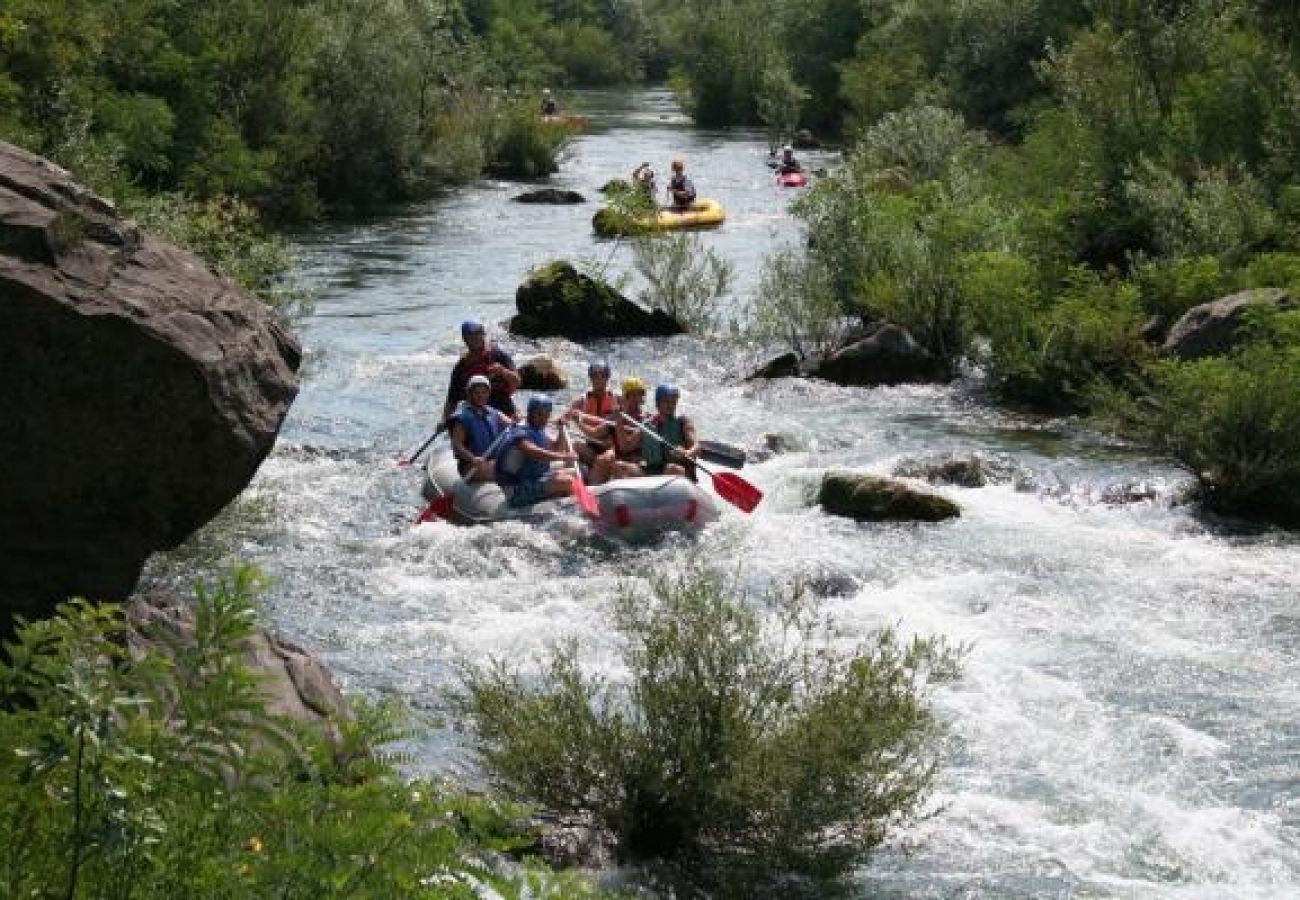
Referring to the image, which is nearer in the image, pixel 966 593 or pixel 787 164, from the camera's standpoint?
pixel 966 593

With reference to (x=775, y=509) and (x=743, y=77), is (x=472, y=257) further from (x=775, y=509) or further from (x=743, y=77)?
(x=743, y=77)

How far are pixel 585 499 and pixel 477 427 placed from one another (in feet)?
4.48

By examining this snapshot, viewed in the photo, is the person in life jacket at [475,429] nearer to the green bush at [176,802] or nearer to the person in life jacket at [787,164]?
the green bush at [176,802]

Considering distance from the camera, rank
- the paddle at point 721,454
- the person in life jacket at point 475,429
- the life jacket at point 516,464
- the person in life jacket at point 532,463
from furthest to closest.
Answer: the paddle at point 721,454 → the person in life jacket at point 475,429 → the life jacket at point 516,464 → the person in life jacket at point 532,463

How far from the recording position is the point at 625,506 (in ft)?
43.6

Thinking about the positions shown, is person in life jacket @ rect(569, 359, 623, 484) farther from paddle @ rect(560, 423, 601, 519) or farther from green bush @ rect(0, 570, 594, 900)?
green bush @ rect(0, 570, 594, 900)

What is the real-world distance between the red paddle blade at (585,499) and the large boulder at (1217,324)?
18.4 feet

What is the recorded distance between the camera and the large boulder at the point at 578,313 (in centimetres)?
2123

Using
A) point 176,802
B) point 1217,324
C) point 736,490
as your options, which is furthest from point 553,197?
point 176,802

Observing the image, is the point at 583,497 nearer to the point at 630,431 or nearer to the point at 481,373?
the point at 630,431

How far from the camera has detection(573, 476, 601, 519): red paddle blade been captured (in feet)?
43.9

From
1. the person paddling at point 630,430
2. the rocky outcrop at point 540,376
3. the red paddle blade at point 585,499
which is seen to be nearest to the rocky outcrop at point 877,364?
the rocky outcrop at point 540,376

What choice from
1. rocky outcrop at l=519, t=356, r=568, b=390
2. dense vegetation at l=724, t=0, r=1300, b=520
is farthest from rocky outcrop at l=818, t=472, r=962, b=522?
rocky outcrop at l=519, t=356, r=568, b=390

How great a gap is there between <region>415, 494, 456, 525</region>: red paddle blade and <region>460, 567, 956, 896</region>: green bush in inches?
237
